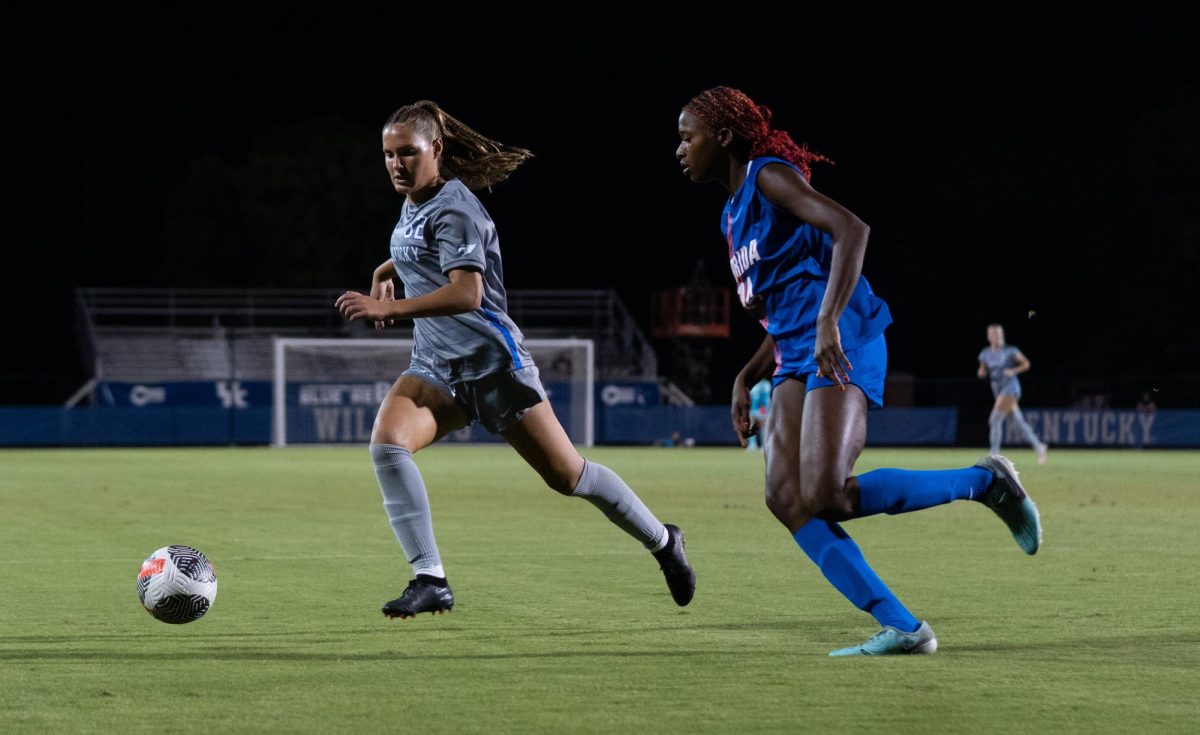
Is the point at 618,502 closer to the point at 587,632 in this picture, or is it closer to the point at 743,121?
the point at 587,632

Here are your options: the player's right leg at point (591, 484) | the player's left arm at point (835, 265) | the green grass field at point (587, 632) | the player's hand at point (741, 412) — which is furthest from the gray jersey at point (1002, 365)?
the player's left arm at point (835, 265)

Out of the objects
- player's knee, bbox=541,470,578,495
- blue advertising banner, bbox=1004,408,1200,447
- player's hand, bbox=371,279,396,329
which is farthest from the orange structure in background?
player's knee, bbox=541,470,578,495

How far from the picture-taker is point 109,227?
5916 cm

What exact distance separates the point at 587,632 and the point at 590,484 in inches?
30.0

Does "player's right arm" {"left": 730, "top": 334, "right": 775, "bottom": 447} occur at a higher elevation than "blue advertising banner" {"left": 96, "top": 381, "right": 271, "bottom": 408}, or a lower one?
higher

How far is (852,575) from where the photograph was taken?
20.9 feet

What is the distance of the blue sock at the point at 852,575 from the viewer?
6.36m

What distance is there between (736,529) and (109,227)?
163 ft

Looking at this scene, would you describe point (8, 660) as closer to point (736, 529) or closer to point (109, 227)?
point (736, 529)

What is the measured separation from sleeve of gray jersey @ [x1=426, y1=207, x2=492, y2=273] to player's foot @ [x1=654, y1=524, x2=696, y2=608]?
160cm

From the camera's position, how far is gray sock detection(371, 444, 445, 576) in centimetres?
730

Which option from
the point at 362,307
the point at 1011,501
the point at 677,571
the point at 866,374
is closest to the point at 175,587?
the point at 362,307

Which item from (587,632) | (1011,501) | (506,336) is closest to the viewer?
(1011,501)

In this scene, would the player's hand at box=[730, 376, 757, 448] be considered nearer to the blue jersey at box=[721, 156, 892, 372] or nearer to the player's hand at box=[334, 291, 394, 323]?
the blue jersey at box=[721, 156, 892, 372]
